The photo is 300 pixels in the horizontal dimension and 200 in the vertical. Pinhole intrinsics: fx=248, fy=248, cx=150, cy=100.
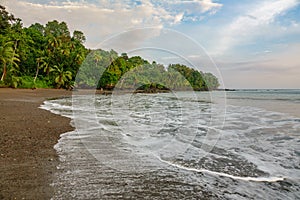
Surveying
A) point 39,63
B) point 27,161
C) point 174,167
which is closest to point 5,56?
point 39,63

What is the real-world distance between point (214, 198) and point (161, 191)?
808mm

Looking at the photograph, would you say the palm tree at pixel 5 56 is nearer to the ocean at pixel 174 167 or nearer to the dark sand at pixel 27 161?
the dark sand at pixel 27 161

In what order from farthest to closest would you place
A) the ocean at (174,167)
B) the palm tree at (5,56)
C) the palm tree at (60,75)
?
the palm tree at (60,75), the palm tree at (5,56), the ocean at (174,167)

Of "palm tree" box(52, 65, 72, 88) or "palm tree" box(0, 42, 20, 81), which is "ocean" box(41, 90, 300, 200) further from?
"palm tree" box(52, 65, 72, 88)

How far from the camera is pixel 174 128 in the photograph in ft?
36.6

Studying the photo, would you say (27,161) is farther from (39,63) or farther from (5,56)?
(39,63)

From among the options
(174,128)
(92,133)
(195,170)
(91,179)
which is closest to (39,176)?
(91,179)

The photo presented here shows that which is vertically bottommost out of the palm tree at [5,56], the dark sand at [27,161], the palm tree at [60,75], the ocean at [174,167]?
the ocean at [174,167]

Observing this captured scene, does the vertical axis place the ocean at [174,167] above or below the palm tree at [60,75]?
below

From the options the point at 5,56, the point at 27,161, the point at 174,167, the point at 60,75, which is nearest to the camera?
the point at 27,161

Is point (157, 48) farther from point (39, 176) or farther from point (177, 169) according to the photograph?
point (39, 176)

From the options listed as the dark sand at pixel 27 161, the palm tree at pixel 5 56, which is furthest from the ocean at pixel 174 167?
the palm tree at pixel 5 56

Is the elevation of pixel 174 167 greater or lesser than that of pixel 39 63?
lesser

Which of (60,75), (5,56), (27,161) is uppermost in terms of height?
(5,56)
